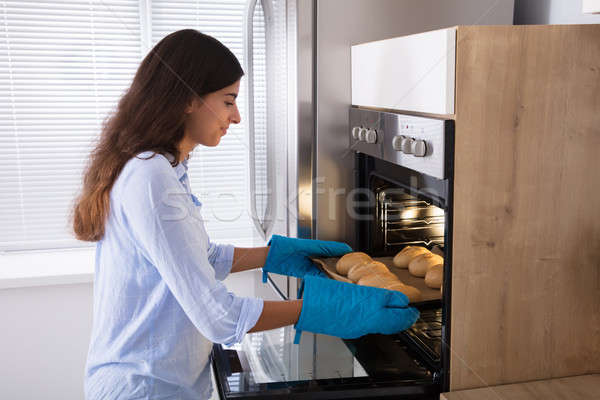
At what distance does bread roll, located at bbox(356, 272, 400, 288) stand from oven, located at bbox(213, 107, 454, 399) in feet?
0.28

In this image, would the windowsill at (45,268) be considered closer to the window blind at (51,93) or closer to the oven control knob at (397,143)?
the window blind at (51,93)

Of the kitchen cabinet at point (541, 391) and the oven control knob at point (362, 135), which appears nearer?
the kitchen cabinet at point (541, 391)

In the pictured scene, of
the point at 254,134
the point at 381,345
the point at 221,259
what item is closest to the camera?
Answer: the point at 381,345

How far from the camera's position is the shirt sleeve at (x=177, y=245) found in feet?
3.10

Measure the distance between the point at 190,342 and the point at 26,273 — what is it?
1220mm

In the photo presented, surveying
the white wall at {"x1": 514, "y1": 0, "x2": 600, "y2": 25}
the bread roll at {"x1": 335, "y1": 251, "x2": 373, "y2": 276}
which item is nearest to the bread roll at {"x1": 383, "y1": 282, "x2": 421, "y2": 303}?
the bread roll at {"x1": 335, "y1": 251, "x2": 373, "y2": 276}

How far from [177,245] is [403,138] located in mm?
486

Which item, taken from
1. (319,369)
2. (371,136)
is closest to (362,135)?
(371,136)

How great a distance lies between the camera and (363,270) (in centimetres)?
128

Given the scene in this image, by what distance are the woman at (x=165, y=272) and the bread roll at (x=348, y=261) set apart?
0.24m

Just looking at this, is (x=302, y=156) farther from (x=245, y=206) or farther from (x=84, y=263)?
(x=84, y=263)

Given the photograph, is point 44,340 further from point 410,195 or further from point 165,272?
point 410,195

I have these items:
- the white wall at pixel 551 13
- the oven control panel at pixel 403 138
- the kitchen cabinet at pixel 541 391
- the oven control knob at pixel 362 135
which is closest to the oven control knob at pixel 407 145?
the oven control panel at pixel 403 138

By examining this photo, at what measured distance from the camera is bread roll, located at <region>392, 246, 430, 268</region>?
1.36m
